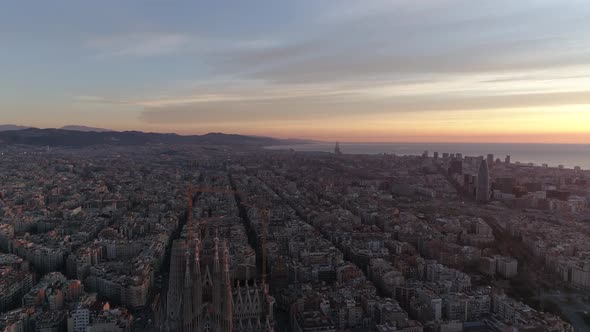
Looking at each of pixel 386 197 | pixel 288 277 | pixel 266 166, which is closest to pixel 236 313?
pixel 288 277

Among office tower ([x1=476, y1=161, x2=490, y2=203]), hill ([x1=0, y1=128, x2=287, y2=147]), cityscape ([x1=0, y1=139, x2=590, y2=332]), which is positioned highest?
hill ([x1=0, y1=128, x2=287, y2=147])

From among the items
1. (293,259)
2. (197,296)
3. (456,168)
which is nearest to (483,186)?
(456,168)

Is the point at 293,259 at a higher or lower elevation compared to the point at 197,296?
lower

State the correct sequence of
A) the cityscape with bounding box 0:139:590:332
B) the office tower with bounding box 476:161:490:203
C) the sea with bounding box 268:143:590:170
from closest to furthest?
the cityscape with bounding box 0:139:590:332 < the office tower with bounding box 476:161:490:203 < the sea with bounding box 268:143:590:170

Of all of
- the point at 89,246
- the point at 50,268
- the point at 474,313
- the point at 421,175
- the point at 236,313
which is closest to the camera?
the point at 236,313

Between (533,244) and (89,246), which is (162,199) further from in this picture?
(533,244)

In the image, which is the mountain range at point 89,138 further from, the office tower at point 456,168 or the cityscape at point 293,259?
the office tower at point 456,168

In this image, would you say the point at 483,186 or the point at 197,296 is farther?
the point at 483,186

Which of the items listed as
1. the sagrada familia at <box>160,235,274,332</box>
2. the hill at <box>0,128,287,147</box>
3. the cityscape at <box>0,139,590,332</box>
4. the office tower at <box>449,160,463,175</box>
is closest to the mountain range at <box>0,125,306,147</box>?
the hill at <box>0,128,287,147</box>

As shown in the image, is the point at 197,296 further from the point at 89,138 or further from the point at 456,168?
the point at 89,138

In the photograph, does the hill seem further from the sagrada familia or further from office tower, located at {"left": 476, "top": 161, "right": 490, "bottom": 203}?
the sagrada familia

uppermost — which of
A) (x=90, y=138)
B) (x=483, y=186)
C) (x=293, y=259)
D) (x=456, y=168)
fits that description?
(x=90, y=138)
